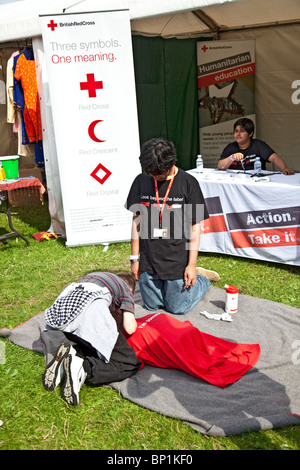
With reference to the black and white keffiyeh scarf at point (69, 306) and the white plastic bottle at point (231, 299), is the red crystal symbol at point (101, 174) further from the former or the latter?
the black and white keffiyeh scarf at point (69, 306)

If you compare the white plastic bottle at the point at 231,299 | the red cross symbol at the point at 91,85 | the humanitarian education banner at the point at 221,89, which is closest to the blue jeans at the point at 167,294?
the white plastic bottle at the point at 231,299

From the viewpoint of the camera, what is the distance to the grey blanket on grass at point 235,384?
90.0 inches

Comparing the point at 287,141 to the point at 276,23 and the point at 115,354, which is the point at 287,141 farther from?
the point at 115,354

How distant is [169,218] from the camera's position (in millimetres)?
3262

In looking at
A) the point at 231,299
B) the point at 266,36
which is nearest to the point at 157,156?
the point at 231,299

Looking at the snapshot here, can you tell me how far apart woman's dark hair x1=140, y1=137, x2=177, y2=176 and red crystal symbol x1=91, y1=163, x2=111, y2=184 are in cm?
185

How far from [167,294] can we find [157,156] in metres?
1.04

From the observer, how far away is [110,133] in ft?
15.5

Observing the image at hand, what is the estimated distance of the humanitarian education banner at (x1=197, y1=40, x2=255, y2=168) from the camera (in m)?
6.89

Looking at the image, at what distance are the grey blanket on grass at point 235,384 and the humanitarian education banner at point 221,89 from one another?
170 inches

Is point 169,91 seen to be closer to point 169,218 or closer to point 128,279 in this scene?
point 169,218

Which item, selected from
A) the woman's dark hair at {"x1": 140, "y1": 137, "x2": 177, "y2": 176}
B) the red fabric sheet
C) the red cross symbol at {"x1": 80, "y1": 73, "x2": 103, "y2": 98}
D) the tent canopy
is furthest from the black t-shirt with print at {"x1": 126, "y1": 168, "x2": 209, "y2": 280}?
the tent canopy

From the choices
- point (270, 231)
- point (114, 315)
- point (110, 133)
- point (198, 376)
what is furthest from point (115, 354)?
point (110, 133)

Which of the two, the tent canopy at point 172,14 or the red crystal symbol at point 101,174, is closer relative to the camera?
the tent canopy at point 172,14
